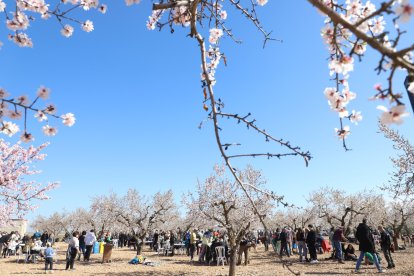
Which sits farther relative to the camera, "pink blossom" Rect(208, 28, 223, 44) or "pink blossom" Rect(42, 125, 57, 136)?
"pink blossom" Rect(208, 28, 223, 44)

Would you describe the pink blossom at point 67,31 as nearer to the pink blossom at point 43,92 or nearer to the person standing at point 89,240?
the pink blossom at point 43,92

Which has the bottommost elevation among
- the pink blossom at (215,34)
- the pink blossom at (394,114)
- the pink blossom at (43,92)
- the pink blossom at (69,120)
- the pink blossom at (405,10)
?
the pink blossom at (394,114)

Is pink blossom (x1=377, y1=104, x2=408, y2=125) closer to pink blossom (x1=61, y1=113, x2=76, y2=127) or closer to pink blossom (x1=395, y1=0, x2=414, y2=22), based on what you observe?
pink blossom (x1=395, y1=0, x2=414, y2=22)

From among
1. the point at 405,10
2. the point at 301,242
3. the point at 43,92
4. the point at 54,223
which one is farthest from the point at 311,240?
the point at 54,223

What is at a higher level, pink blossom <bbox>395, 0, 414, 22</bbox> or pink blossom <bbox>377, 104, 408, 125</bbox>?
pink blossom <bbox>395, 0, 414, 22</bbox>

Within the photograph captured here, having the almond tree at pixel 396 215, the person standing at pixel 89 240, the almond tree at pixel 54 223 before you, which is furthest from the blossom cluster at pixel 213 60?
the almond tree at pixel 54 223

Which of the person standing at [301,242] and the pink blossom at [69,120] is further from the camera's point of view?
the person standing at [301,242]

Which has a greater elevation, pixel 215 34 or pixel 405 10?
pixel 215 34

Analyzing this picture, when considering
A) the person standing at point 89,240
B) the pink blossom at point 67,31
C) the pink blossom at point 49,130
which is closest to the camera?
the pink blossom at point 49,130

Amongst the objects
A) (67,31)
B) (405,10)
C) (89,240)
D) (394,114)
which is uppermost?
(67,31)

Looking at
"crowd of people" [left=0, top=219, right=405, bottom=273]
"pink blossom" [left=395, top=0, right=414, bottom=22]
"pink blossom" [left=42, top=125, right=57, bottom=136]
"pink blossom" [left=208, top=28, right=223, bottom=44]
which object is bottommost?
"crowd of people" [left=0, top=219, right=405, bottom=273]

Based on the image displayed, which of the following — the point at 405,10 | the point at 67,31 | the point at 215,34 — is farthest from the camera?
the point at 67,31

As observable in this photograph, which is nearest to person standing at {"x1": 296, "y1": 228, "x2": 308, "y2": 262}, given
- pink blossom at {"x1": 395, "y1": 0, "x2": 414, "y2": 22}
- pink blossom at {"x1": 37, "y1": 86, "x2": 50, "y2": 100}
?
pink blossom at {"x1": 37, "y1": 86, "x2": 50, "y2": 100}

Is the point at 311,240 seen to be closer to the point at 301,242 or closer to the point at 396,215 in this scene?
the point at 301,242
